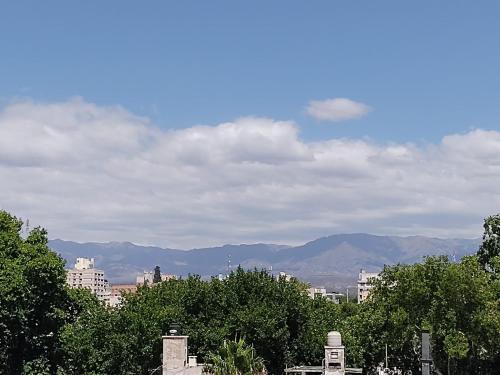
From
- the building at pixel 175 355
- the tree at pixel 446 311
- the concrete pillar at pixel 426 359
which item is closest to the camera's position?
the concrete pillar at pixel 426 359

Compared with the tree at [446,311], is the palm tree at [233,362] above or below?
below

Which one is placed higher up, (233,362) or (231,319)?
(231,319)

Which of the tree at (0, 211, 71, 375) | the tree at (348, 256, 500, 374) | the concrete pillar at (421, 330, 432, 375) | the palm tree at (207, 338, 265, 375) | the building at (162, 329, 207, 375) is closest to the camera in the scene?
the concrete pillar at (421, 330, 432, 375)

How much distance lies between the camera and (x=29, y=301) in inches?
1911

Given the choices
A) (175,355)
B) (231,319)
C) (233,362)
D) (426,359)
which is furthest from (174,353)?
(231,319)

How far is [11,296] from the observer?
4688cm

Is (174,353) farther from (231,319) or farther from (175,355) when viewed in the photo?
(231,319)

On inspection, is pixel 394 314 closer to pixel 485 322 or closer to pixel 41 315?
pixel 485 322

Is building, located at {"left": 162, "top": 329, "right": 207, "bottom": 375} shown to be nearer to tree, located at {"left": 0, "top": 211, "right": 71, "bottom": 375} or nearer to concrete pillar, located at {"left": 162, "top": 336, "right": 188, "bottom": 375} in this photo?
→ concrete pillar, located at {"left": 162, "top": 336, "right": 188, "bottom": 375}

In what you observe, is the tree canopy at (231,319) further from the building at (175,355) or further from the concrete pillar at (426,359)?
the concrete pillar at (426,359)

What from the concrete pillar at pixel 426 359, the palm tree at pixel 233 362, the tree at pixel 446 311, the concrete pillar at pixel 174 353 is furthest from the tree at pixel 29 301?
the concrete pillar at pixel 426 359

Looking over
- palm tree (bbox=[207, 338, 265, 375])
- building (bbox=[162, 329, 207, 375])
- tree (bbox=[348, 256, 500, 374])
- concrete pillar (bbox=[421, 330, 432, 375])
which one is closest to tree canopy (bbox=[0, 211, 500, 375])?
tree (bbox=[348, 256, 500, 374])

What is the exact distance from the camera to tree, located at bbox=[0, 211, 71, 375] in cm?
4750

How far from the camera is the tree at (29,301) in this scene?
47500mm
